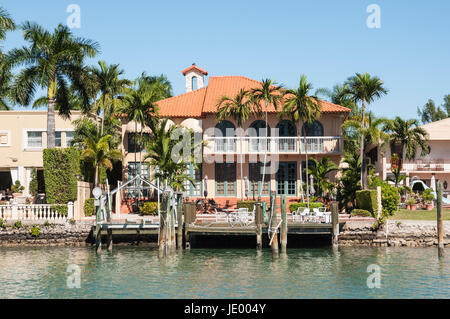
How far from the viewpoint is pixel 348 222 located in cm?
3180

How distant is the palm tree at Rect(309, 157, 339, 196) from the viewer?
3900 cm

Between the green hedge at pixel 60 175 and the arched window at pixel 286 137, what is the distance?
14.4 metres

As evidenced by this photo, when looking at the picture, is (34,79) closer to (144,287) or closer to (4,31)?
(4,31)

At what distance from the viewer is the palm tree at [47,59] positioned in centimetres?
3612

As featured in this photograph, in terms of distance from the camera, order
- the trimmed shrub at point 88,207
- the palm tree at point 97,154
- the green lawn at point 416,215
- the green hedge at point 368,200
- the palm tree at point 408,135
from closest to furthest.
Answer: the green hedge at point 368,200, the green lawn at point 416,215, the trimmed shrub at point 88,207, the palm tree at point 97,154, the palm tree at point 408,135

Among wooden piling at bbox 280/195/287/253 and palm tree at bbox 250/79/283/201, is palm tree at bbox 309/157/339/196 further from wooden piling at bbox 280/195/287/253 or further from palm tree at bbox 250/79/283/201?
wooden piling at bbox 280/195/287/253

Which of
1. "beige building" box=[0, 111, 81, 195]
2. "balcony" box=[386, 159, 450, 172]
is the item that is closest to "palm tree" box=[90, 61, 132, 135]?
"beige building" box=[0, 111, 81, 195]

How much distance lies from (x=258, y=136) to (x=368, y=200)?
12.0 meters

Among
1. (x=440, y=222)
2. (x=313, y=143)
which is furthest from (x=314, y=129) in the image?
(x=440, y=222)

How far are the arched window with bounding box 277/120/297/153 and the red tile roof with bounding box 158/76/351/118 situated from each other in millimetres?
1619

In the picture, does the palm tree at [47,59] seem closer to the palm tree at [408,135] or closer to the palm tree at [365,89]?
the palm tree at [365,89]

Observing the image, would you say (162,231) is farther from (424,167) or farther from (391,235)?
(424,167)

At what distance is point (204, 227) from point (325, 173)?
12405mm

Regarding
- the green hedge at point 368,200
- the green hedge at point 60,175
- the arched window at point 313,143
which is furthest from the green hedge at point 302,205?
the green hedge at point 60,175
